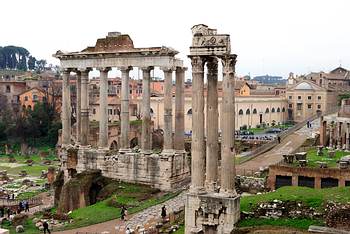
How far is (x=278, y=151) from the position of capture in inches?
1658

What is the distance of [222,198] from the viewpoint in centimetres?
1941

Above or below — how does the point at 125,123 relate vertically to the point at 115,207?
above

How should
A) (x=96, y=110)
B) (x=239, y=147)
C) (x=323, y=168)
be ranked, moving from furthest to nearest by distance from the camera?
(x=96, y=110), (x=239, y=147), (x=323, y=168)

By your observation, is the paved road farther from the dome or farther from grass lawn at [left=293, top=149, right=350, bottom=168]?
the dome

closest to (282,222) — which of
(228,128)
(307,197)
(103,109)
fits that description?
(307,197)

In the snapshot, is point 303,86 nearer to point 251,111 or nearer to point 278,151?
point 251,111

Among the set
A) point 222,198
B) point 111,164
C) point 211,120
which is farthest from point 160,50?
point 222,198

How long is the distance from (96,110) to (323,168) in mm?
50527

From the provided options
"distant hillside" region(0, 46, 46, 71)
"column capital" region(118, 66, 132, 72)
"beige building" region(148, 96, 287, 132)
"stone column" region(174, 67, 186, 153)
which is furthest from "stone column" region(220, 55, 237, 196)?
"distant hillside" region(0, 46, 46, 71)

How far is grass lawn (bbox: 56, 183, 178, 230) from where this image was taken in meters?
25.6

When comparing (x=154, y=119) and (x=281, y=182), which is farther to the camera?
(x=154, y=119)

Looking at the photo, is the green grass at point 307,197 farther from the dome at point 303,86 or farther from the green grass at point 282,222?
the dome at point 303,86

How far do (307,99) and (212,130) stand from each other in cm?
5845

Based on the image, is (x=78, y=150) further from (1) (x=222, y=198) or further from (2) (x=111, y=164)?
(1) (x=222, y=198)
